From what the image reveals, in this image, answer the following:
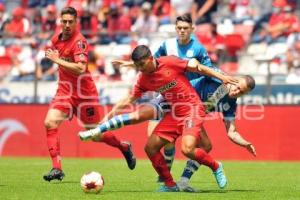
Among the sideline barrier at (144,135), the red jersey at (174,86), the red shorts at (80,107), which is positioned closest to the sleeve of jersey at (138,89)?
the red jersey at (174,86)

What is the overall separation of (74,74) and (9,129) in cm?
877

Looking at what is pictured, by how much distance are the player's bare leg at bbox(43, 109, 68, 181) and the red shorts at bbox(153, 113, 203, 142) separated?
1.92 meters

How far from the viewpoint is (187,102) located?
1192cm

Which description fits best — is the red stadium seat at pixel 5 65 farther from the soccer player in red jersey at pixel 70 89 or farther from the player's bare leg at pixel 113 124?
the player's bare leg at pixel 113 124

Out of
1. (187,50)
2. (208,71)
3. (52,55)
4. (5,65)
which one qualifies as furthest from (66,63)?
(5,65)

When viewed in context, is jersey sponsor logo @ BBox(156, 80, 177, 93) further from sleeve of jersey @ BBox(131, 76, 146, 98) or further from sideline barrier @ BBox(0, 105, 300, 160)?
sideline barrier @ BBox(0, 105, 300, 160)

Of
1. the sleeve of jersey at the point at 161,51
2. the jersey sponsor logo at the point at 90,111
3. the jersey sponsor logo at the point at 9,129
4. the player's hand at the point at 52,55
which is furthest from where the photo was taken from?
the jersey sponsor logo at the point at 9,129

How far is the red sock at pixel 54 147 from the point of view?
13.4 meters

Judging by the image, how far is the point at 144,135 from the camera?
2153 centimetres

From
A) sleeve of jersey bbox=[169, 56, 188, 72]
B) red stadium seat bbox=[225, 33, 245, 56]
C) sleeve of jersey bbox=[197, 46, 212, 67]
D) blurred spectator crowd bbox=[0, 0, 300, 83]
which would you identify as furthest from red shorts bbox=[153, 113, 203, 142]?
red stadium seat bbox=[225, 33, 245, 56]

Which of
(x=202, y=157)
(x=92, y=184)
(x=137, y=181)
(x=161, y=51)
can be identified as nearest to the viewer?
(x=92, y=184)

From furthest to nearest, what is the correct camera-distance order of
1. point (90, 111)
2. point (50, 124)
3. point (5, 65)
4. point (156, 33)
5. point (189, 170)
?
point (5, 65) → point (156, 33) → point (90, 111) → point (50, 124) → point (189, 170)

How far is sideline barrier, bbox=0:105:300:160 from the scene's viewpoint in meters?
20.8

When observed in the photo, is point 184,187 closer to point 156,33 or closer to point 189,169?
point 189,169
